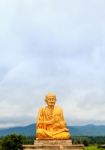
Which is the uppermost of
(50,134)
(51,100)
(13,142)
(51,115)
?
(13,142)

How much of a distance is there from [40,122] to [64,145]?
2.20 meters

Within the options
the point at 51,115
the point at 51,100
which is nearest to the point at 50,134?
the point at 51,115

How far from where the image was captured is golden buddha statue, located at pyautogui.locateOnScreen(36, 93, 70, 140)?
25.6 metres

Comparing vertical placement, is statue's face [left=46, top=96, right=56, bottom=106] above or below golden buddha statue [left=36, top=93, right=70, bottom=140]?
above

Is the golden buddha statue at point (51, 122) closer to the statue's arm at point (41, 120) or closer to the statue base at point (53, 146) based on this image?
the statue's arm at point (41, 120)

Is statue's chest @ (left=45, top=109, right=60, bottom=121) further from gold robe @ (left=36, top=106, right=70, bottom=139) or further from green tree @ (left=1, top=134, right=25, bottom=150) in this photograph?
green tree @ (left=1, top=134, right=25, bottom=150)

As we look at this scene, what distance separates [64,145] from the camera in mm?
24812

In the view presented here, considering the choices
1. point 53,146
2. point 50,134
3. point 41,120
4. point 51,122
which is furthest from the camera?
point 41,120

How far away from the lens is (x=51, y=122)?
26109 mm

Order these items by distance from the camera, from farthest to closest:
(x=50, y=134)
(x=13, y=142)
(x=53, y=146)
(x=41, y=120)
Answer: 1. (x=13, y=142)
2. (x=41, y=120)
3. (x=50, y=134)
4. (x=53, y=146)

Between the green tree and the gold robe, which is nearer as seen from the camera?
the gold robe

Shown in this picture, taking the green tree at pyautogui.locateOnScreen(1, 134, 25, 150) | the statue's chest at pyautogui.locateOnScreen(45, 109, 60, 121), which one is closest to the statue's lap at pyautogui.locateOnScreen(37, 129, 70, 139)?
the statue's chest at pyautogui.locateOnScreen(45, 109, 60, 121)

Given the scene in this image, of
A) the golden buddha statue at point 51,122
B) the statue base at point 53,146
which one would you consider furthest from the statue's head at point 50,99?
the statue base at point 53,146

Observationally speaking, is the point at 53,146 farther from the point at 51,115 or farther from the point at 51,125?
the point at 51,115
